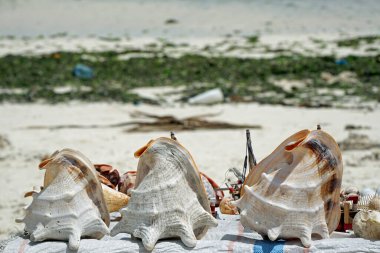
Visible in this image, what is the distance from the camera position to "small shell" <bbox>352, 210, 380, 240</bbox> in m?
4.28

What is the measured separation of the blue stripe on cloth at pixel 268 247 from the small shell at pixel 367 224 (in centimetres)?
50

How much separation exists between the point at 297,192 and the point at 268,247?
36 centimetres

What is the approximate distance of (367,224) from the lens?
4324 millimetres

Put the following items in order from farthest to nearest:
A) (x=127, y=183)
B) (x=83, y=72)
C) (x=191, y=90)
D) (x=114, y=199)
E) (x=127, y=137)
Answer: (x=83, y=72), (x=191, y=90), (x=127, y=137), (x=127, y=183), (x=114, y=199)

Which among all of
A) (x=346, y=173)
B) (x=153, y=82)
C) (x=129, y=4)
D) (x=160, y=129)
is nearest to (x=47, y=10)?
(x=129, y=4)

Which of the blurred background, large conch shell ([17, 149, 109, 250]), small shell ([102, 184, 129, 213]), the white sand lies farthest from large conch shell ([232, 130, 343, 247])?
the white sand

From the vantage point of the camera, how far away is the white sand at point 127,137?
8.20 m

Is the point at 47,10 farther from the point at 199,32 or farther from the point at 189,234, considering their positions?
the point at 189,234

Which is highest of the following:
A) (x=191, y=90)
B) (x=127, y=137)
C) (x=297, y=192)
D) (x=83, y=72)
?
(x=297, y=192)

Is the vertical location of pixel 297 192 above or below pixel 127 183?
above

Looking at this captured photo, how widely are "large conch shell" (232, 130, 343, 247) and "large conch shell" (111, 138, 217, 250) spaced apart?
0.89ft

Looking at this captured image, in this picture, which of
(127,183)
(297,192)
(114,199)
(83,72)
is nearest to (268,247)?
(297,192)

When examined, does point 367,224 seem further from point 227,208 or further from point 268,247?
point 227,208

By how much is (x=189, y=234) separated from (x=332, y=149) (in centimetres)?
97
